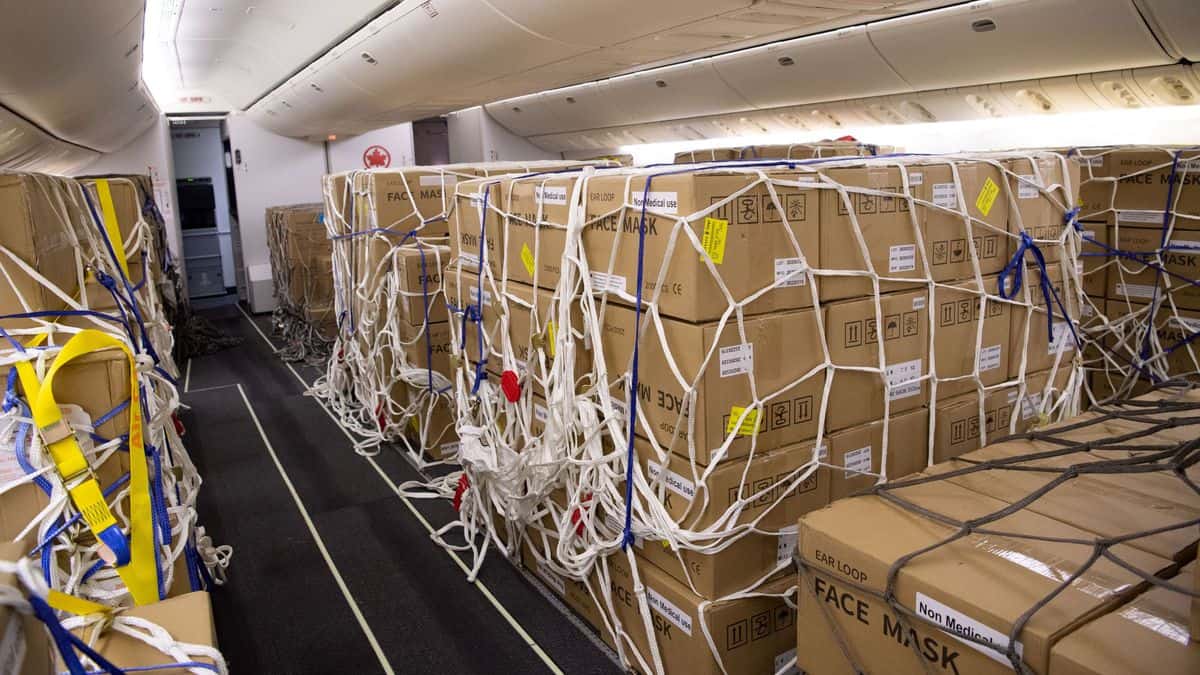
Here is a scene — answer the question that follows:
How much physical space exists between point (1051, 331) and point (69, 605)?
→ 2.84 metres

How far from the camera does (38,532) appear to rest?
1.91 metres

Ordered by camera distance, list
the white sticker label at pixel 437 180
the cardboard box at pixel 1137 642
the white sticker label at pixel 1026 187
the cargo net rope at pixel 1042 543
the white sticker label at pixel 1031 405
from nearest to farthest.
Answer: the cardboard box at pixel 1137 642 → the cargo net rope at pixel 1042 543 → the white sticker label at pixel 1026 187 → the white sticker label at pixel 1031 405 → the white sticker label at pixel 437 180

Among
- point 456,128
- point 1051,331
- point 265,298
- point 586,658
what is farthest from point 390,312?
point 456,128

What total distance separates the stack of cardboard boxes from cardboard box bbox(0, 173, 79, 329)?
4622 mm

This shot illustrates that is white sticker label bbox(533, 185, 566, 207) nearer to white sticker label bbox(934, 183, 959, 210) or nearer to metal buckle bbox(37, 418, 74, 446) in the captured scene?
white sticker label bbox(934, 183, 959, 210)

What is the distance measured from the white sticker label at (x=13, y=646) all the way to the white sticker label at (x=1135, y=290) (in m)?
3.91

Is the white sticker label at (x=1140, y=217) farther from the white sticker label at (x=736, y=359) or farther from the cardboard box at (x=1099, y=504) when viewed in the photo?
the white sticker label at (x=736, y=359)

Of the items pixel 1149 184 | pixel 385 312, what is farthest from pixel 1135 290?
pixel 385 312

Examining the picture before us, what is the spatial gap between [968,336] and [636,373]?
3.59ft

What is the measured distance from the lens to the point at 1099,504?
1.77 meters

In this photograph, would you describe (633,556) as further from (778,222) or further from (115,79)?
(115,79)

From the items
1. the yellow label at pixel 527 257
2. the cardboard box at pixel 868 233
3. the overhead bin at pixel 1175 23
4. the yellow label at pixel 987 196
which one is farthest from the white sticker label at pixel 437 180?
the overhead bin at pixel 1175 23

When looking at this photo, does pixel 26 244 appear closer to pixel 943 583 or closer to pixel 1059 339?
pixel 943 583

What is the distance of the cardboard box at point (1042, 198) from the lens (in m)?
2.61
